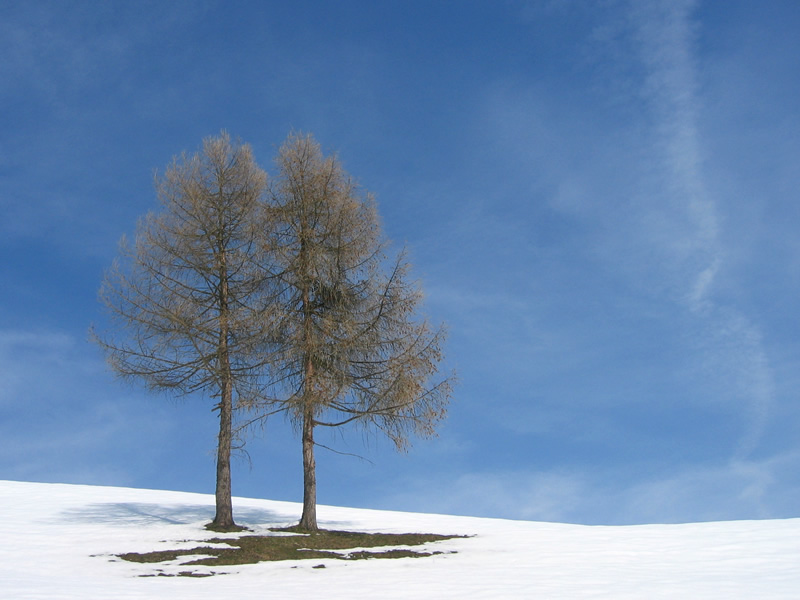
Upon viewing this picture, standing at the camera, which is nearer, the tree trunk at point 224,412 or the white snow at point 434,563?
the white snow at point 434,563

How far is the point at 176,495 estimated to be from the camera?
850 inches

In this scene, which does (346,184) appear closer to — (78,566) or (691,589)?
(78,566)

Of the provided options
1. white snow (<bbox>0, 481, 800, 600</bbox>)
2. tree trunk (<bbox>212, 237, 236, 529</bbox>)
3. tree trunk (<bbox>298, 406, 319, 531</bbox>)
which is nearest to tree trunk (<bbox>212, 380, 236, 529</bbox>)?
tree trunk (<bbox>212, 237, 236, 529</bbox>)

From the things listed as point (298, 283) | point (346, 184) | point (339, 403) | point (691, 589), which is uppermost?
point (346, 184)

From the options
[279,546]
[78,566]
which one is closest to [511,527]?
[279,546]

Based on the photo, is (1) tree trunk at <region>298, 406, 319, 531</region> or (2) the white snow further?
(1) tree trunk at <region>298, 406, 319, 531</region>

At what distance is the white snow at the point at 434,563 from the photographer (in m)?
8.45

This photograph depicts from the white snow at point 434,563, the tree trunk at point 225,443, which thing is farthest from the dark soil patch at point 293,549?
the tree trunk at point 225,443

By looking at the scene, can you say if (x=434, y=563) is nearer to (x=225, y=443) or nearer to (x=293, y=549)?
(x=293, y=549)

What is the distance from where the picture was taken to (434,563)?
11031mm

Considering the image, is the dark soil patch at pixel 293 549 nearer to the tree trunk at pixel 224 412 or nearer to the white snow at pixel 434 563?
the white snow at pixel 434 563

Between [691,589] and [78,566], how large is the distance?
28.9ft

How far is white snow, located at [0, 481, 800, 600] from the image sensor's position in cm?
845

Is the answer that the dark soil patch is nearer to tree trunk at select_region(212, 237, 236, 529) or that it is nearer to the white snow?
the white snow
